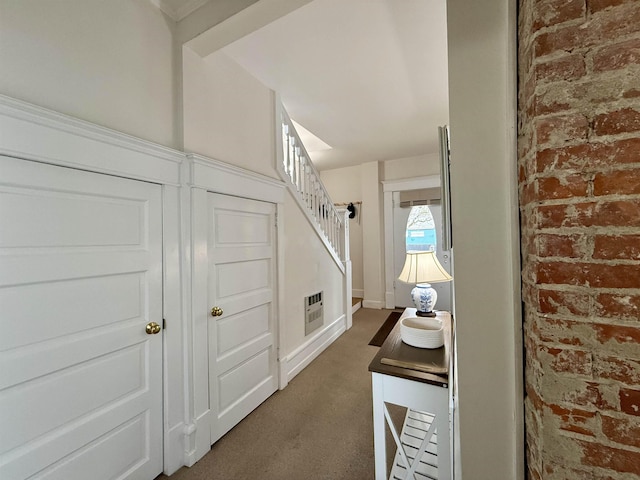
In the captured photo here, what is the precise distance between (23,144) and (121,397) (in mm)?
1258

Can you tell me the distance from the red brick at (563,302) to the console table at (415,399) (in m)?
0.64

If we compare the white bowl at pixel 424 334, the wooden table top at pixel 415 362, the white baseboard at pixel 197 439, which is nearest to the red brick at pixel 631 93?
the wooden table top at pixel 415 362

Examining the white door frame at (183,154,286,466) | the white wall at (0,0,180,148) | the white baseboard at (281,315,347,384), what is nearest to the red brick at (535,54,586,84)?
the white door frame at (183,154,286,466)

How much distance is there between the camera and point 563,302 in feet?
2.37

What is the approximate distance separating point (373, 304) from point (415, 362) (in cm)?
374

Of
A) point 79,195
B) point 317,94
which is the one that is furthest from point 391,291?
point 79,195

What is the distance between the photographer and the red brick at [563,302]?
2.32 feet

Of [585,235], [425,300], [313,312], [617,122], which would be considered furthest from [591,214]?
[313,312]

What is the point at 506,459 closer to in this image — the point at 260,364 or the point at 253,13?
the point at 260,364

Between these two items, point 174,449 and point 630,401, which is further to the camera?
point 174,449

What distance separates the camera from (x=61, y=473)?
1.21m

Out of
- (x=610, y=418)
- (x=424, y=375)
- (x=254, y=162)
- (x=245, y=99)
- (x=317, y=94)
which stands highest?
(x=317, y=94)

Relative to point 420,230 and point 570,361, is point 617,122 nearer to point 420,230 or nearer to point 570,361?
point 570,361

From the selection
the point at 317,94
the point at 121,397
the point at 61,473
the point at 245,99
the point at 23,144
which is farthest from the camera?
the point at 317,94
